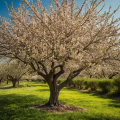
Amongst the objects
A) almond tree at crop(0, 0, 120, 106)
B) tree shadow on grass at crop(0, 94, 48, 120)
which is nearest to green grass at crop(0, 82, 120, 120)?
tree shadow on grass at crop(0, 94, 48, 120)

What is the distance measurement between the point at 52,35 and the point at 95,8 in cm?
377

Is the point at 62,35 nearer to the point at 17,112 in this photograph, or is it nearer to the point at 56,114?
the point at 56,114

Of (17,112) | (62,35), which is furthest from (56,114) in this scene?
(62,35)

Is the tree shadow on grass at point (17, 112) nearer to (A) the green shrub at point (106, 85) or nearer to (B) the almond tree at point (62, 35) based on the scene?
(B) the almond tree at point (62, 35)

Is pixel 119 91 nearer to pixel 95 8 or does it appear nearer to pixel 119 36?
pixel 119 36

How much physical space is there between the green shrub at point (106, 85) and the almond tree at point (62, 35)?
1399 cm

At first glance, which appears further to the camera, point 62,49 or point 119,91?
point 119,91

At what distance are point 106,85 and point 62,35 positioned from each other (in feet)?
60.5

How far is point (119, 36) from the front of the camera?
882 centimetres

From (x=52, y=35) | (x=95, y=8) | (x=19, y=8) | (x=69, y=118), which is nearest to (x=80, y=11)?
(x=95, y=8)

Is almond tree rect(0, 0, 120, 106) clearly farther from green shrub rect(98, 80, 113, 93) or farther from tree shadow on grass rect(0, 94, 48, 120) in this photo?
green shrub rect(98, 80, 113, 93)

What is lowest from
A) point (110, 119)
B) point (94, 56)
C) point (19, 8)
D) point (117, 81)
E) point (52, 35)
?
point (110, 119)

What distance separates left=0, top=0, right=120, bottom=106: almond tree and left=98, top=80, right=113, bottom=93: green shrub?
13986 millimetres

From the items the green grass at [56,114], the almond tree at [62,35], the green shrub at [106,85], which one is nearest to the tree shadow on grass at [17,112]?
the green grass at [56,114]
